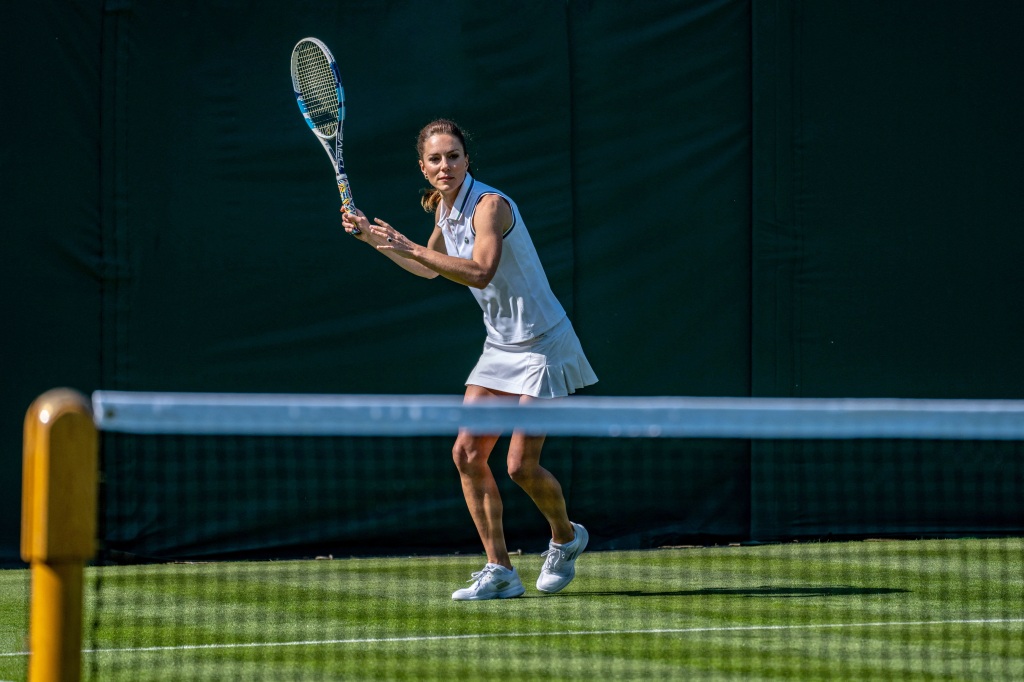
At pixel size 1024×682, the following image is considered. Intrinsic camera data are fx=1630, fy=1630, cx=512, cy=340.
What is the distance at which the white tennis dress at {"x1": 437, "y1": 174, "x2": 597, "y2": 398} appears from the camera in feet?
19.5

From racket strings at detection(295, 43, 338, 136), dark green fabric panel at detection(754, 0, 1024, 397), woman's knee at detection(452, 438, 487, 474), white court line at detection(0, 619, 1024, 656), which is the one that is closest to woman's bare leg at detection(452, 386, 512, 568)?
woman's knee at detection(452, 438, 487, 474)

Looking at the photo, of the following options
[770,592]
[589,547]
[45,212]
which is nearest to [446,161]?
[770,592]

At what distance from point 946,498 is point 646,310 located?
6.20 feet

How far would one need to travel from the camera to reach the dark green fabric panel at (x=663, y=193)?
815 cm

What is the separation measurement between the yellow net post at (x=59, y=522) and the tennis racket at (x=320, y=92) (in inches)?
157

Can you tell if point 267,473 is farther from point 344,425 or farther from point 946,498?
point 344,425

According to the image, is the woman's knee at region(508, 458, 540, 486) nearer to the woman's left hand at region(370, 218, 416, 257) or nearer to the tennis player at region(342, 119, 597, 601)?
the tennis player at region(342, 119, 597, 601)

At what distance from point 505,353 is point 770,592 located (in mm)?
1375

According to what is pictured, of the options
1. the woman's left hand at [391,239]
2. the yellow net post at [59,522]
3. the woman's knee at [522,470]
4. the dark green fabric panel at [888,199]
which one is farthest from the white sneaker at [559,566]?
the yellow net post at [59,522]

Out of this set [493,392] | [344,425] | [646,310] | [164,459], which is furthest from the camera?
[646,310]

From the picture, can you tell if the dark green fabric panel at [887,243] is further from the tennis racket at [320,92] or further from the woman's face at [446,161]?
the woman's face at [446,161]

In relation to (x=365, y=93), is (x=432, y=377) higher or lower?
lower

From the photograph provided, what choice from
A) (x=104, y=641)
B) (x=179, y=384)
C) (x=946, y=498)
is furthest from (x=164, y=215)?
(x=946, y=498)

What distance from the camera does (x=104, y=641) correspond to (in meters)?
5.06
